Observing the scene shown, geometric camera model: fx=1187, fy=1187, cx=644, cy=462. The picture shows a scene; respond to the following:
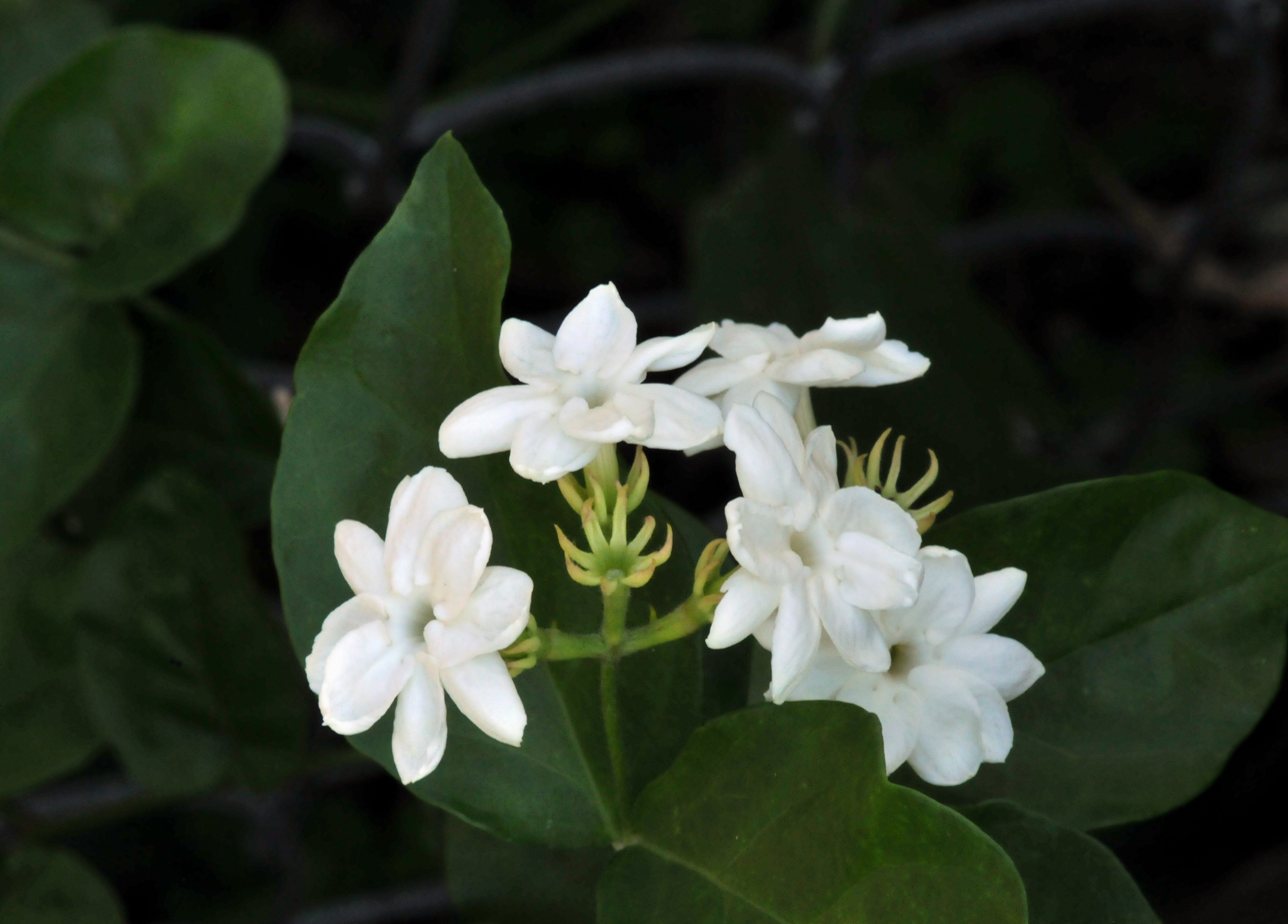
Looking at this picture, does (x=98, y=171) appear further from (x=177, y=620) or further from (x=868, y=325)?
(x=868, y=325)

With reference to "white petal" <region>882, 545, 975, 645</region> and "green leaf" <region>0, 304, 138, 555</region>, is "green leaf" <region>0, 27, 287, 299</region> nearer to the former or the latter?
"green leaf" <region>0, 304, 138, 555</region>

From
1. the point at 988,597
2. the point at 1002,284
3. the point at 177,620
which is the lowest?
the point at 1002,284

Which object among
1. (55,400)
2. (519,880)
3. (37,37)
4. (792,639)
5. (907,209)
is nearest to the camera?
(792,639)

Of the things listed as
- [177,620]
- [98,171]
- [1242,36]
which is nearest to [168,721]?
[177,620]

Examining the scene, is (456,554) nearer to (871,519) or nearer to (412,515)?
(412,515)

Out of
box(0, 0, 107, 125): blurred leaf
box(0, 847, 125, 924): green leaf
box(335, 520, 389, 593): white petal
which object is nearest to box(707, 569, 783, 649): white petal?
box(335, 520, 389, 593): white petal

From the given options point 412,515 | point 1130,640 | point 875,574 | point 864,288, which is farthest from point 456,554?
point 864,288
